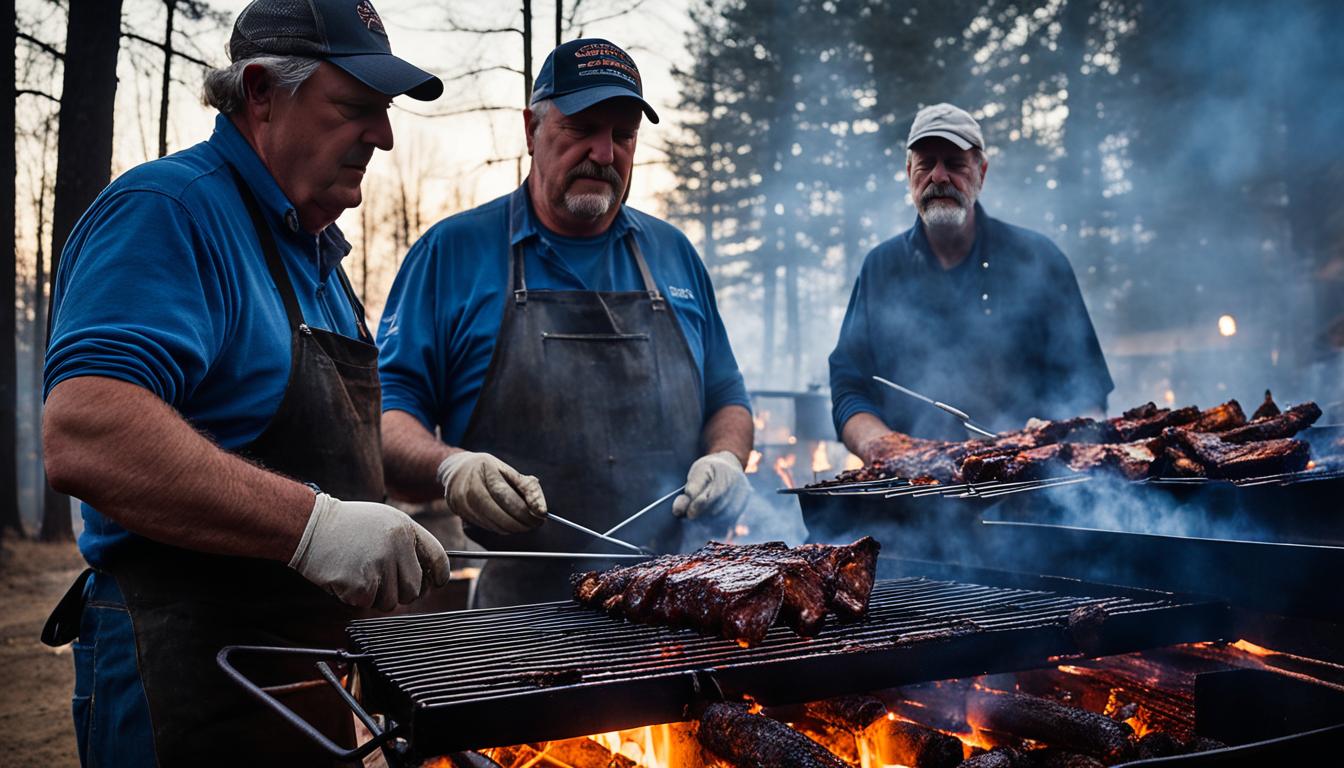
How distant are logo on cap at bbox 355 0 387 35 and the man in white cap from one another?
292 cm

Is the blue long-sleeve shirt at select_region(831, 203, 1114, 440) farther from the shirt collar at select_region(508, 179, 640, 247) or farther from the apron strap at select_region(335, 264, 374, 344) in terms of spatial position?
the apron strap at select_region(335, 264, 374, 344)

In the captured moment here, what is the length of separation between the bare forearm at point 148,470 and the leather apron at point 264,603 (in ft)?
0.97

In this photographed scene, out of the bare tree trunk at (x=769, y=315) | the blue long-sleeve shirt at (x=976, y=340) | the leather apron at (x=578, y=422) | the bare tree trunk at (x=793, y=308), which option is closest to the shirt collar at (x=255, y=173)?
the leather apron at (x=578, y=422)

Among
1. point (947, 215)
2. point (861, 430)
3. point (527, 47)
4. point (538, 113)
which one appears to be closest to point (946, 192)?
point (947, 215)

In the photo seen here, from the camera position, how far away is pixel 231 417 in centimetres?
241

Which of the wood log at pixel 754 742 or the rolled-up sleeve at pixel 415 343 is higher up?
the rolled-up sleeve at pixel 415 343

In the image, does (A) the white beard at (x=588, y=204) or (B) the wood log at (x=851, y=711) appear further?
(A) the white beard at (x=588, y=204)

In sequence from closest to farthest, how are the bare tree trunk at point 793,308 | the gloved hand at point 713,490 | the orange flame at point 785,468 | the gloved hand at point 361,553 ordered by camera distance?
the gloved hand at point 361,553, the gloved hand at point 713,490, the orange flame at point 785,468, the bare tree trunk at point 793,308

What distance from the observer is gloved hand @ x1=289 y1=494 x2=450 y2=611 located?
2238 mm

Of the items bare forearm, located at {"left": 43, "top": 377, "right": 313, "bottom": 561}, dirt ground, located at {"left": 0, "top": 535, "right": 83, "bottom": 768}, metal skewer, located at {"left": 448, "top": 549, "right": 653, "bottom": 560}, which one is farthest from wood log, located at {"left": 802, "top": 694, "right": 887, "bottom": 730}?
dirt ground, located at {"left": 0, "top": 535, "right": 83, "bottom": 768}

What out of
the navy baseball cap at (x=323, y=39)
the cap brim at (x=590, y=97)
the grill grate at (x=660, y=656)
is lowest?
the grill grate at (x=660, y=656)

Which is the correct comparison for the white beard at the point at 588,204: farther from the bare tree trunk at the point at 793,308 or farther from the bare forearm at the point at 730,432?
the bare tree trunk at the point at 793,308

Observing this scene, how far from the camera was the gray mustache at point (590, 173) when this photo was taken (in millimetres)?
3961

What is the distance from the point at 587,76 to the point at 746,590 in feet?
8.55
